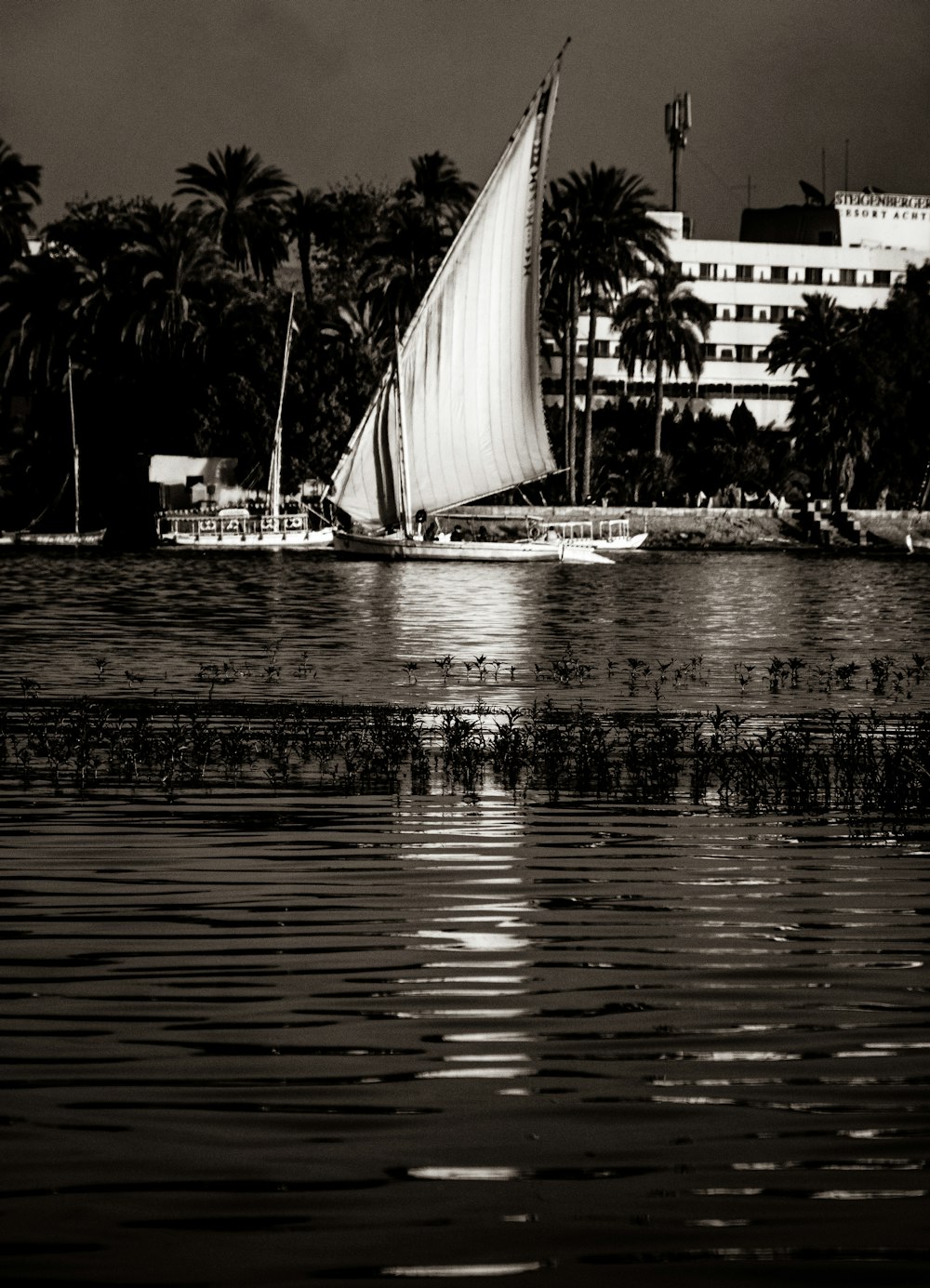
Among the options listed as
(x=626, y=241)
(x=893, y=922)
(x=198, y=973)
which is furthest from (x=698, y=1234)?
(x=626, y=241)

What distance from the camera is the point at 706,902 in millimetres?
10031

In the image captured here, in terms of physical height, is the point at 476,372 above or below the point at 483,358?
below

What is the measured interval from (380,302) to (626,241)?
14.6 meters

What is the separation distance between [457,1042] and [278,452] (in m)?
85.8

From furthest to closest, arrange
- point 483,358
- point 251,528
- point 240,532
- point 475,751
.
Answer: point 251,528 → point 240,532 → point 483,358 → point 475,751

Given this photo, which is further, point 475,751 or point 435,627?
point 435,627

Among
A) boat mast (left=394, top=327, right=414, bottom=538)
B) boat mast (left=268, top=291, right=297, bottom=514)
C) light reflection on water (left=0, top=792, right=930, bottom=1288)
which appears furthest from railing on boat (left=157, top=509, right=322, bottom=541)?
light reflection on water (left=0, top=792, right=930, bottom=1288)

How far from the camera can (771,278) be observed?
474 feet

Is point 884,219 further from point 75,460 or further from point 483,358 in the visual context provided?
point 483,358

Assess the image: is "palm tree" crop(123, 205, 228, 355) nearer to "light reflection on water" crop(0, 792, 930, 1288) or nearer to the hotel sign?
the hotel sign

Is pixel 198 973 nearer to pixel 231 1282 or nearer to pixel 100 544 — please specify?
pixel 231 1282

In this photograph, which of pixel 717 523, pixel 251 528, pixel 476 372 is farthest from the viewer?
pixel 717 523

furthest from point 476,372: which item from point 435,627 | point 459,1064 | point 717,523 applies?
point 459,1064

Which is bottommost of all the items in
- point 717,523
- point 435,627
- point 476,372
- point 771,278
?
point 435,627
